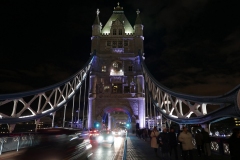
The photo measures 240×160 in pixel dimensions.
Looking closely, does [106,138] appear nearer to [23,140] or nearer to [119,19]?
[23,140]

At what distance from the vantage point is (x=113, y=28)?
5191 centimetres

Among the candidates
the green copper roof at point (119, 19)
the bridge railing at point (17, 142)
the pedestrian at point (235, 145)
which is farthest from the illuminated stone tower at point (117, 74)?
the pedestrian at point (235, 145)

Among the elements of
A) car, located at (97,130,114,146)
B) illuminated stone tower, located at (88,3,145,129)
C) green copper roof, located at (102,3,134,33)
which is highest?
green copper roof, located at (102,3,134,33)

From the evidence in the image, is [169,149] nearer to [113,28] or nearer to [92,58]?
[92,58]

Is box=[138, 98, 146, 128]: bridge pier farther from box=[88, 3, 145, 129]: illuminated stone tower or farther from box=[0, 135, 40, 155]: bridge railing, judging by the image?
box=[0, 135, 40, 155]: bridge railing

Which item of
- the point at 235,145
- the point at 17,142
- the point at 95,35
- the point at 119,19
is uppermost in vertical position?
the point at 119,19

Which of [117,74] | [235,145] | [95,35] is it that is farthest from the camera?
[95,35]

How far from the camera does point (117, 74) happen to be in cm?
4753

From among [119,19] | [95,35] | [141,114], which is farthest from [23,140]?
[119,19]

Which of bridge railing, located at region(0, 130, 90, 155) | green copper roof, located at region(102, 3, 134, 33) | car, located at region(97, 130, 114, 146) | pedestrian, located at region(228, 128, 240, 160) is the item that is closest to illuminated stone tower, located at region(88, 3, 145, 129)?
green copper roof, located at region(102, 3, 134, 33)

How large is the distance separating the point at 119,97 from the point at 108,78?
18.4ft

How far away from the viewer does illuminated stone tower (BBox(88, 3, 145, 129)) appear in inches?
A: 1751

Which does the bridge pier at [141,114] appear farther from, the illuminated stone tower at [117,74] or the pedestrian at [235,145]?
the pedestrian at [235,145]

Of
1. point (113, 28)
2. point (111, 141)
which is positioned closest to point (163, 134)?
point (111, 141)
